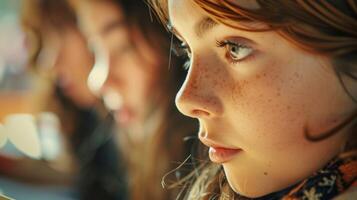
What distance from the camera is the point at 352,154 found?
0.43 metres

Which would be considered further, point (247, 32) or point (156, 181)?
point (156, 181)

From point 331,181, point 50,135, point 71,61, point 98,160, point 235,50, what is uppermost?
point 71,61

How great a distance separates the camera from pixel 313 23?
408mm

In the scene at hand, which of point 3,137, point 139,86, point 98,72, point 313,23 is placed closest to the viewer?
point 313,23

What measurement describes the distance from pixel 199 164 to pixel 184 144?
0.95ft

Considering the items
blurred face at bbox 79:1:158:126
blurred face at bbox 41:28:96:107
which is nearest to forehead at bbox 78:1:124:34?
blurred face at bbox 79:1:158:126

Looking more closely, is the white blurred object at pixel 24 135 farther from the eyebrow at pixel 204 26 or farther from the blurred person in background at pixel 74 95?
the eyebrow at pixel 204 26

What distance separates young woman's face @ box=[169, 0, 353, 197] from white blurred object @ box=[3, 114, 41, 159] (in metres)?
1.03

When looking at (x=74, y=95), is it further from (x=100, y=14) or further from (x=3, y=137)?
(x=100, y=14)

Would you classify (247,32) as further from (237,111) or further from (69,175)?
(69,175)

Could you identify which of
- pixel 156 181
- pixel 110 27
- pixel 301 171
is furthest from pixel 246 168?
pixel 110 27

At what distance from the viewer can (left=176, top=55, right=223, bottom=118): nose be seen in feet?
1.45

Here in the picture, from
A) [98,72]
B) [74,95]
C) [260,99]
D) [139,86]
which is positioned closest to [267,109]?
[260,99]

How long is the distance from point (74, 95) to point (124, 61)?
0.36 m
